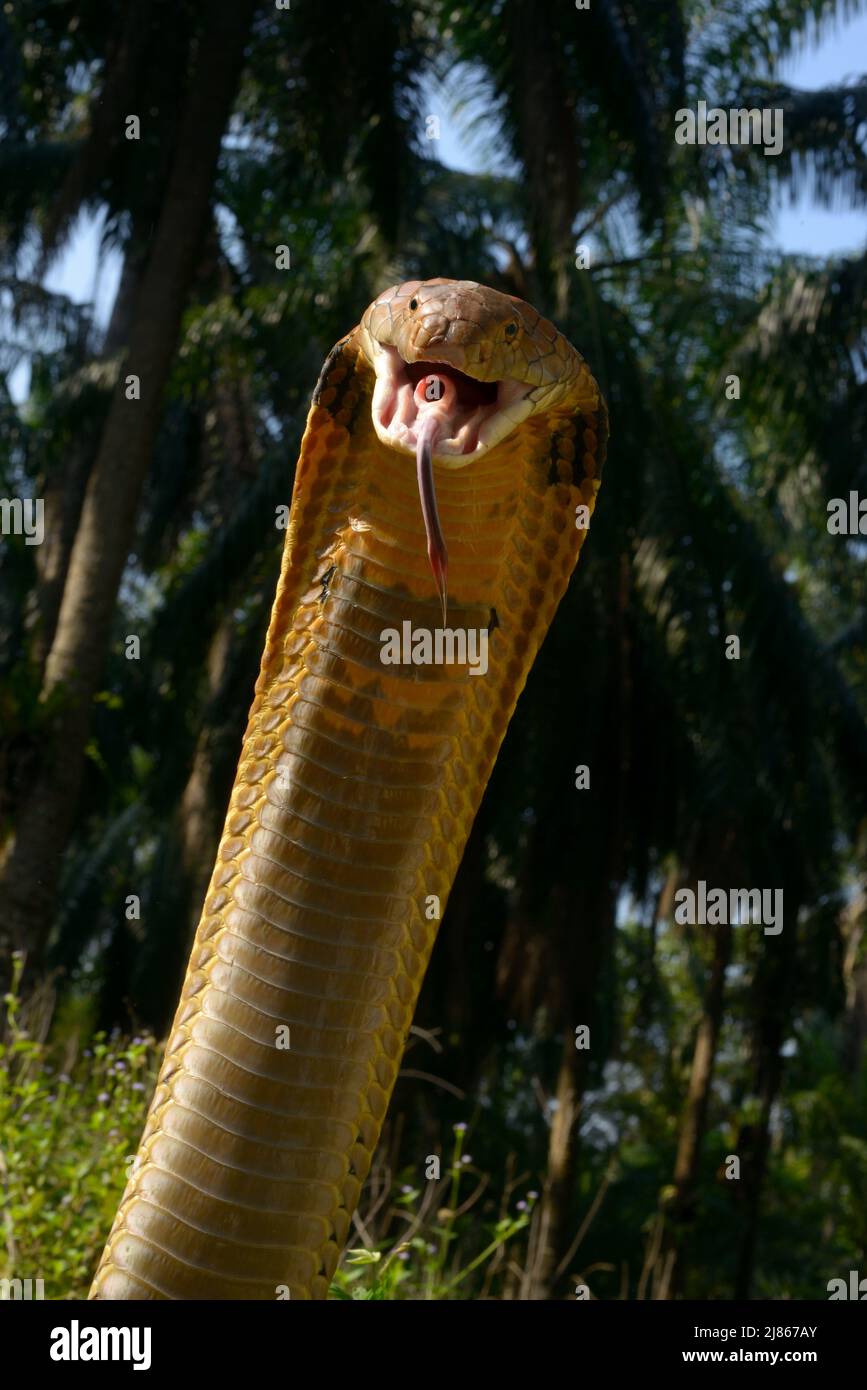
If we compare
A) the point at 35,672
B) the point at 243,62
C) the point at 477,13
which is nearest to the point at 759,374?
the point at 477,13

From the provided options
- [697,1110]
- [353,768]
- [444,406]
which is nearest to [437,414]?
[444,406]

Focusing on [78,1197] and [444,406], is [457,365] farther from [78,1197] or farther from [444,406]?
[78,1197]

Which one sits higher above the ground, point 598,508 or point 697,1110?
point 598,508

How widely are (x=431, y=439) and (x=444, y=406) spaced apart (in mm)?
102

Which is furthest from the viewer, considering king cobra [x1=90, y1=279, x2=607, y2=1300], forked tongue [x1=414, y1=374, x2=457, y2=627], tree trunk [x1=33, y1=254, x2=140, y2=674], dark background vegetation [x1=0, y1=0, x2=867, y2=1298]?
tree trunk [x1=33, y1=254, x2=140, y2=674]

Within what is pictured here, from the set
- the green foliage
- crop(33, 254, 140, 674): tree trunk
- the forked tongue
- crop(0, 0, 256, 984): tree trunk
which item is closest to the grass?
the green foliage

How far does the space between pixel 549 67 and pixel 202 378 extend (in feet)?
14.5

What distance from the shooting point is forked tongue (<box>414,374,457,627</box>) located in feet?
8.29

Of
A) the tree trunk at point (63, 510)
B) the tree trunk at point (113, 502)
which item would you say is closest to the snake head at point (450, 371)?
the tree trunk at point (113, 502)

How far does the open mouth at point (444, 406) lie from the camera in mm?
2613

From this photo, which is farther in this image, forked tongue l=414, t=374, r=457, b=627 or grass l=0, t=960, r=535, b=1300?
grass l=0, t=960, r=535, b=1300

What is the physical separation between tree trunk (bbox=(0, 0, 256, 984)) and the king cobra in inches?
234

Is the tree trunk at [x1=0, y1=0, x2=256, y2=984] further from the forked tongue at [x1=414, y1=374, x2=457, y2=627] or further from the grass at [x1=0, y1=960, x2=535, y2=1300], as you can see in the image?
the forked tongue at [x1=414, y1=374, x2=457, y2=627]

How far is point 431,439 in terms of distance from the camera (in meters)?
2.57
